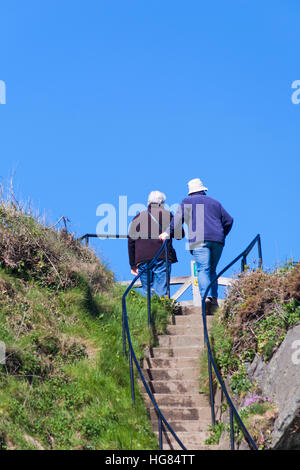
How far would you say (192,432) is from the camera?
884 cm

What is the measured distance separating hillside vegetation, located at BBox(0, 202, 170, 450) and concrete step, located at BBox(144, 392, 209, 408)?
326 mm

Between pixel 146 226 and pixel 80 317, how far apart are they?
2.45 meters

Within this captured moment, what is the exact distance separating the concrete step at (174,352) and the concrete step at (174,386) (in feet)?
2.04

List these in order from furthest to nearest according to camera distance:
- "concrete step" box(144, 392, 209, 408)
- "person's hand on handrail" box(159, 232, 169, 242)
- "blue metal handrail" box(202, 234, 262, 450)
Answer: "person's hand on handrail" box(159, 232, 169, 242), "concrete step" box(144, 392, 209, 408), "blue metal handrail" box(202, 234, 262, 450)

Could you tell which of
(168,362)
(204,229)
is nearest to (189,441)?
(168,362)

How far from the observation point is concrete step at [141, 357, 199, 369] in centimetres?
995

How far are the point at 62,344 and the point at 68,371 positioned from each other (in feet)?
1.81

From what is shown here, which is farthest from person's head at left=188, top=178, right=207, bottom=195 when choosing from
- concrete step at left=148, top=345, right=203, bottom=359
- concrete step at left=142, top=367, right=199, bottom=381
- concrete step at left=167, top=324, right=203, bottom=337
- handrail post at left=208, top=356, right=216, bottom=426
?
Answer: handrail post at left=208, top=356, right=216, bottom=426

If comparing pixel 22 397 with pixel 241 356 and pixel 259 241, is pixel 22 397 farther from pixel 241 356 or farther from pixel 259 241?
pixel 259 241

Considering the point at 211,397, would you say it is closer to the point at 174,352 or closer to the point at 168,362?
the point at 168,362

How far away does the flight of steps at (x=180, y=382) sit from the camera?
348 inches

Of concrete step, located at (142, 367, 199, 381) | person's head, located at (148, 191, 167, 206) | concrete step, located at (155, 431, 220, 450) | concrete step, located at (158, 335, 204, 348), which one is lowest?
concrete step, located at (155, 431, 220, 450)

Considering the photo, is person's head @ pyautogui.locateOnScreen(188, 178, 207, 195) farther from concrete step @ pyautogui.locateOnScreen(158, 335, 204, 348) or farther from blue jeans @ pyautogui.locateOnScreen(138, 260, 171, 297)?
concrete step @ pyautogui.locateOnScreen(158, 335, 204, 348)

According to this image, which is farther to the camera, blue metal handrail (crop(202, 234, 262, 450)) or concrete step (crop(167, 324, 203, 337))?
concrete step (crop(167, 324, 203, 337))
